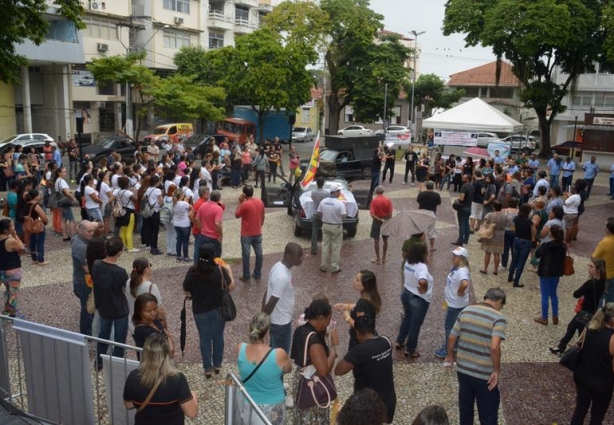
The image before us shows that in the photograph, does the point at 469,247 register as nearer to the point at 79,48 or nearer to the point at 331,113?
the point at 79,48

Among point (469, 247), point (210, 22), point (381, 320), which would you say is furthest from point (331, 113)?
point (381, 320)

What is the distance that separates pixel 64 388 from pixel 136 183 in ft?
28.0

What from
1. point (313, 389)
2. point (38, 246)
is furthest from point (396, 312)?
point (38, 246)

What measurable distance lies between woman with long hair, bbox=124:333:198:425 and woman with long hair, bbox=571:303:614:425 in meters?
3.63

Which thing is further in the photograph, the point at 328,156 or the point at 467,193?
the point at 328,156

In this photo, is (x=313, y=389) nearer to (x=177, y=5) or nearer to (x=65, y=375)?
(x=65, y=375)

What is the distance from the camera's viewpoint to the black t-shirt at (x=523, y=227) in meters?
10.3

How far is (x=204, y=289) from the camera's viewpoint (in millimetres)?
6367

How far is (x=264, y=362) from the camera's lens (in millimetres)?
4602

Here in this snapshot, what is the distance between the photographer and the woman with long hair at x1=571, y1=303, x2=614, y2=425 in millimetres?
5316

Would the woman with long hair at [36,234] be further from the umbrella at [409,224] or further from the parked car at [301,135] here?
the parked car at [301,135]

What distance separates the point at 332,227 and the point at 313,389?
6371 mm

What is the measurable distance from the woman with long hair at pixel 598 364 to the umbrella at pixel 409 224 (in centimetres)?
456

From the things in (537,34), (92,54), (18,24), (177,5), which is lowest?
(18,24)
